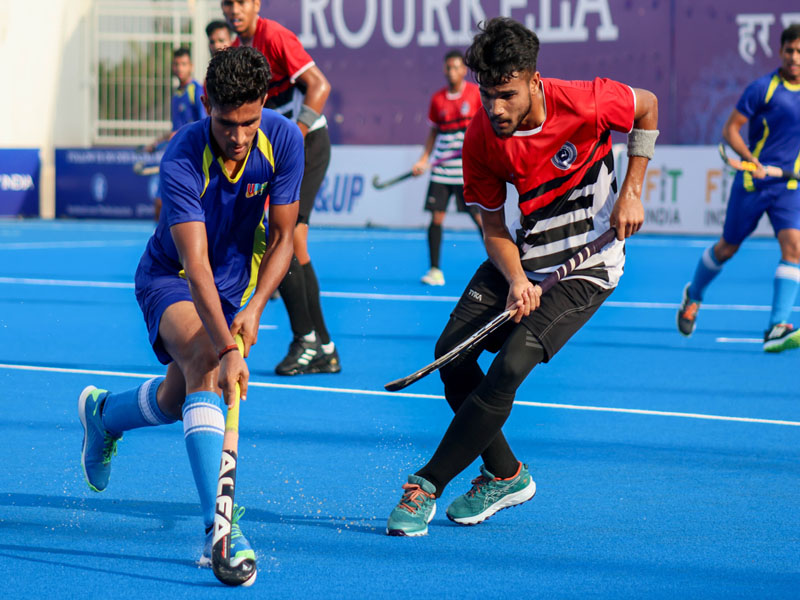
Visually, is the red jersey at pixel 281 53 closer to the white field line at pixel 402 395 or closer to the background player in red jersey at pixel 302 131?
the background player in red jersey at pixel 302 131

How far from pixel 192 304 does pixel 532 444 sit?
1848mm

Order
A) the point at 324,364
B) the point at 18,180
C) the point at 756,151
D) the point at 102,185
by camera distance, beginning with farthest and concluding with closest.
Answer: the point at 18,180
the point at 102,185
the point at 756,151
the point at 324,364

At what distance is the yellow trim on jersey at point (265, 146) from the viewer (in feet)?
12.4

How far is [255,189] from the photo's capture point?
3.83 meters

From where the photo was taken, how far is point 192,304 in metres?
3.85

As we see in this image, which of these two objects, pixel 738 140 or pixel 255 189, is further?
pixel 738 140

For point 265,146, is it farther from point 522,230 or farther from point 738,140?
point 738,140

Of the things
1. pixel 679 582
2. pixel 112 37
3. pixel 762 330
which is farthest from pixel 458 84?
pixel 112 37

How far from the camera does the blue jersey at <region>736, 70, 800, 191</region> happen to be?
301 inches

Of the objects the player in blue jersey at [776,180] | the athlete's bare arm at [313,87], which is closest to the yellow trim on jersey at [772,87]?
the player in blue jersey at [776,180]

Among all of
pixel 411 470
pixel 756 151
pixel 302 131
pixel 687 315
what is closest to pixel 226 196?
pixel 411 470

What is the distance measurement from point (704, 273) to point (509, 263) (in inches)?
180

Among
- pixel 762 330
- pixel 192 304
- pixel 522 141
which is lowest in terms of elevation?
pixel 762 330

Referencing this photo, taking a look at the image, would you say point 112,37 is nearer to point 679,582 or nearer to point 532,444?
point 532,444
